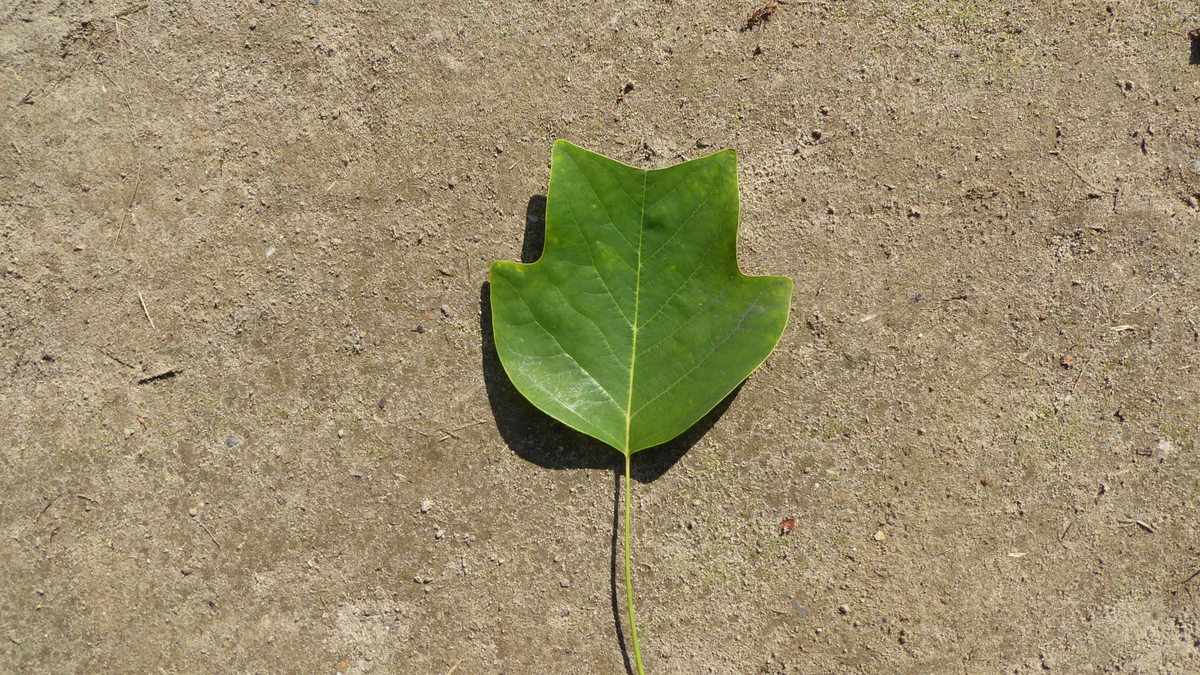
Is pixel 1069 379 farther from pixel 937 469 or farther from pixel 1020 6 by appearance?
pixel 1020 6

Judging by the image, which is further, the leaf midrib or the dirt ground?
the dirt ground

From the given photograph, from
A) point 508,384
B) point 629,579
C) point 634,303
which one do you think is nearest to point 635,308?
point 634,303

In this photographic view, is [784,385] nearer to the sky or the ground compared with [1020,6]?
nearer to the ground

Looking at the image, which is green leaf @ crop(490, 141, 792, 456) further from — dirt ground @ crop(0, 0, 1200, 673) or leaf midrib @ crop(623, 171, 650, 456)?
dirt ground @ crop(0, 0, 1200, 673)

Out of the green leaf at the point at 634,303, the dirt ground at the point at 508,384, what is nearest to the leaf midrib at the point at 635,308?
the green leaf at the point at 634,303

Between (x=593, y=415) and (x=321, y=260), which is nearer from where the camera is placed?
(x=593, y=415)

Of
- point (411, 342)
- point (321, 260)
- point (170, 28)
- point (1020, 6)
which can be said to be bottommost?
point (411, 342)

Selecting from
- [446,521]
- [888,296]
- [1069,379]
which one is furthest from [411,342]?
Result: [1069,379]

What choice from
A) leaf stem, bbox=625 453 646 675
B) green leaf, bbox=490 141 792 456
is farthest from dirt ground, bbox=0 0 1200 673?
green leaf, bbox=490 141 792 456
